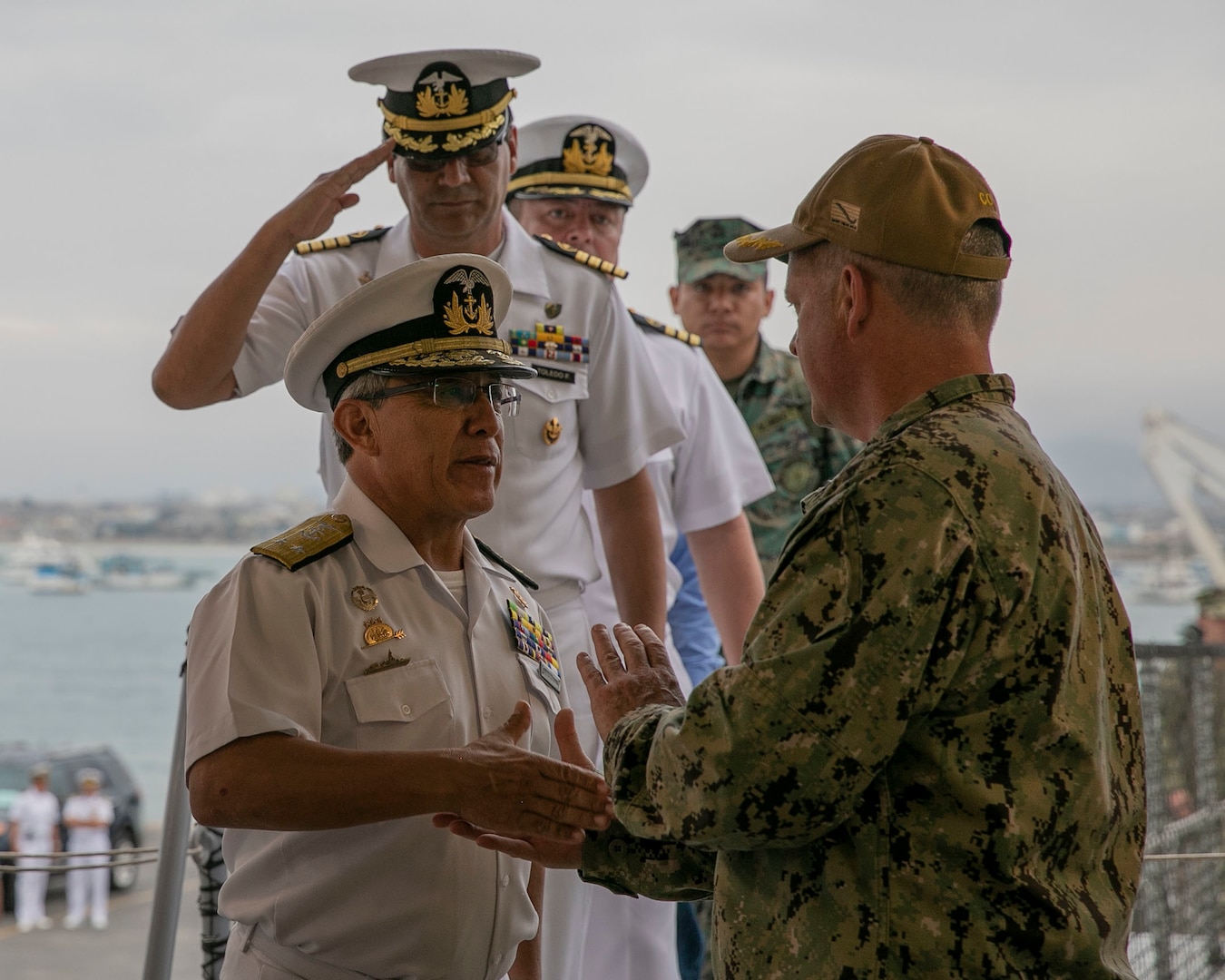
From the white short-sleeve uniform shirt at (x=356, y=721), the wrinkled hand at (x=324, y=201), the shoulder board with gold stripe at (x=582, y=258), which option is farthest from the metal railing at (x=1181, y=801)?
the white short-sleeve uniform shirt at (x=356, y=721)

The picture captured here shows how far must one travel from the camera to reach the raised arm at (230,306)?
94.3 inches

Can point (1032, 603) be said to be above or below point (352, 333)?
below

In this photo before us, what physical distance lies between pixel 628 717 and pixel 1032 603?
47 cm

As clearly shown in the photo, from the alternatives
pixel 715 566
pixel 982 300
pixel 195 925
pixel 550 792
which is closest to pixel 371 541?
pixel 550 792

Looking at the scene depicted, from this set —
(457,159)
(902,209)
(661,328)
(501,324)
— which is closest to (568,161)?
(661,328)

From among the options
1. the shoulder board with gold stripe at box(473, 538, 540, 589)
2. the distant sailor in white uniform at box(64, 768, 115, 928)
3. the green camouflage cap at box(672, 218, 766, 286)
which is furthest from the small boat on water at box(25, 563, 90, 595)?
the shoulder board with gold stripe at box(473, 538, 540, 589)

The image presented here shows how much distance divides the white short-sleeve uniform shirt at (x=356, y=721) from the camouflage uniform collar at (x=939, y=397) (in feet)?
2.22

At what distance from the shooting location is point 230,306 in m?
2.39

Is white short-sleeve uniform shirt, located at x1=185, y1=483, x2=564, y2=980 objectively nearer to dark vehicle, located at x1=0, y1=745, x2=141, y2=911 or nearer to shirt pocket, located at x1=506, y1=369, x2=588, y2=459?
shirt pocket, located at x1=506, y1=369, x2=588, y2=459

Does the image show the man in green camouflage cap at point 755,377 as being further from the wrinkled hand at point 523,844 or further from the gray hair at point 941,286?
the gray hair at point 941,286

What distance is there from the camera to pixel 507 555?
2555mm

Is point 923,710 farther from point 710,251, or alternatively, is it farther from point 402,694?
point 710,251

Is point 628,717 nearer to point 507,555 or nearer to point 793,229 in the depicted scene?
point 793,229

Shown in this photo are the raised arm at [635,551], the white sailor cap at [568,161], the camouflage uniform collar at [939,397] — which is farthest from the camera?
the white sailor cap at [568,161]
